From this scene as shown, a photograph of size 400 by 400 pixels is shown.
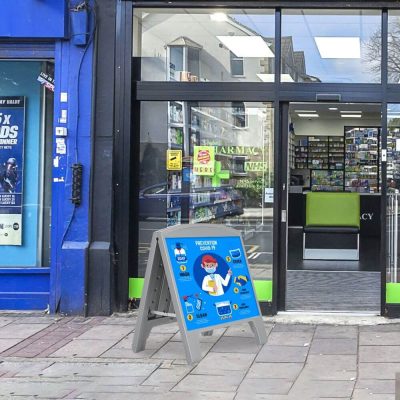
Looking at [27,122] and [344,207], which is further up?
[27,122]

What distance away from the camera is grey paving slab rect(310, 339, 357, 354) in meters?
5.59

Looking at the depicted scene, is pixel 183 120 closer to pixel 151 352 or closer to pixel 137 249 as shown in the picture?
pixel 137 249

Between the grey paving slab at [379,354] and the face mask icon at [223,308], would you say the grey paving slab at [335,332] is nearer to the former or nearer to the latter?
the grey paving slab at [379,354]

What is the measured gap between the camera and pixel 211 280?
558 centimetres

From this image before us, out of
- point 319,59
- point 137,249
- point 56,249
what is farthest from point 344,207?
point 56,249

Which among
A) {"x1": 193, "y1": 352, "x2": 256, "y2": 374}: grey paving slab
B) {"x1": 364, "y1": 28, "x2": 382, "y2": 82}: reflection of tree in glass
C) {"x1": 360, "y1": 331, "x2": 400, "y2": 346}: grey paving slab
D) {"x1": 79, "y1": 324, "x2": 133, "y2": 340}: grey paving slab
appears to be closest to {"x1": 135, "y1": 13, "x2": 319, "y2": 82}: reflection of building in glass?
{"x1": 364, "y1": 28, "x2": 382, "y2": 82}: reflection of tree in glass

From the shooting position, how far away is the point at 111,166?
23.2 ft

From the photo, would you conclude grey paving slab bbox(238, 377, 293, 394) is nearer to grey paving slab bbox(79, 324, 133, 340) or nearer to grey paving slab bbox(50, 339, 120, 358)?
grey paving slab bbox(50, 339, 120, 358)

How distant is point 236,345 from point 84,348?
4.78 ft

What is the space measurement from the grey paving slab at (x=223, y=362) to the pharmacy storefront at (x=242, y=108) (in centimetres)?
159

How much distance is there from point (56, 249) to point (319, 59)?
388 cm

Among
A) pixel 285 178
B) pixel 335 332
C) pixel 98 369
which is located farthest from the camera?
pixel 285 178

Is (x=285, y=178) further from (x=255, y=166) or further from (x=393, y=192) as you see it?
(x=393, y=192)

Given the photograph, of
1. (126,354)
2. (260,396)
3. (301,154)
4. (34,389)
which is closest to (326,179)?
(301,154)
